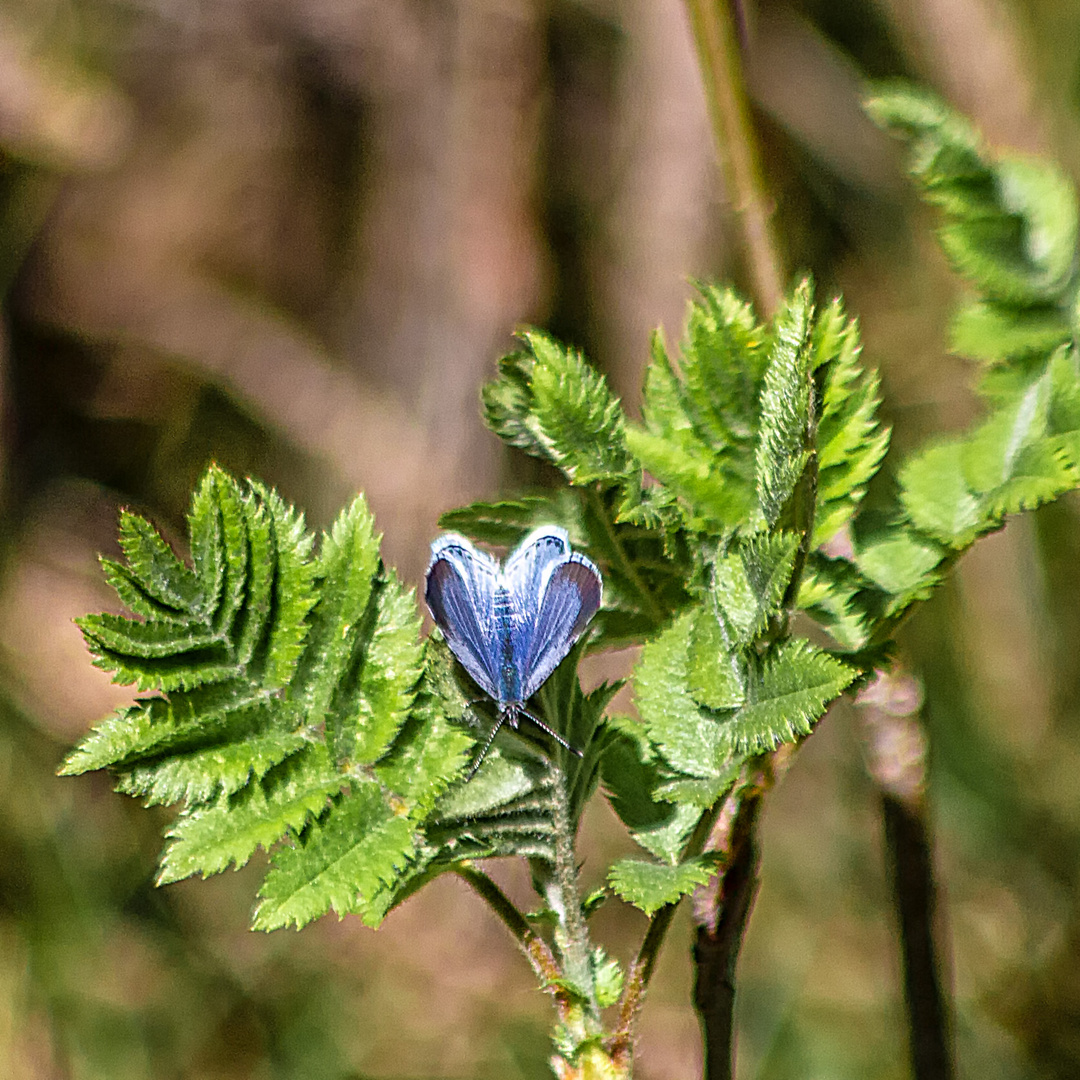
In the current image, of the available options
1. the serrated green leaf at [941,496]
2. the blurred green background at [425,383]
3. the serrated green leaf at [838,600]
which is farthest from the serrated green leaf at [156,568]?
the blurred green background at [425,383]

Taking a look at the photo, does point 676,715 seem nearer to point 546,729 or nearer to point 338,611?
point 546,729

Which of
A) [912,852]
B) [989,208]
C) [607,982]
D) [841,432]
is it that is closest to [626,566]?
[841,432]

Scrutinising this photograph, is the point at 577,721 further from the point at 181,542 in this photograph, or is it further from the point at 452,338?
the point at 181,542

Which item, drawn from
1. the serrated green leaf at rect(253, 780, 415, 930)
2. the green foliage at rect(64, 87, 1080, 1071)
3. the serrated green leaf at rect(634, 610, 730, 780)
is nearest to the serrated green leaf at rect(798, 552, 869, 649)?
the green foliage at rect(64, 87, 1080, 1071)

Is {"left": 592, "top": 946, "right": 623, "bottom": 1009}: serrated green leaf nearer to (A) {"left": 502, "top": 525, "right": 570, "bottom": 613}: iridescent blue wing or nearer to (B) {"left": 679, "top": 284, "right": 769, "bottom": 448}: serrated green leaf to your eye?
(A) {"left": 502, "top": 525, "right": 570, "bottom": 613}: iridescent blue wing

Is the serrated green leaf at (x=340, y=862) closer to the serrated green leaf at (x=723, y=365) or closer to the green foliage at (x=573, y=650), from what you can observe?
the green foliage at (x=573, y=650)

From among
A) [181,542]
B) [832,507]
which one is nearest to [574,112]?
[181,542]

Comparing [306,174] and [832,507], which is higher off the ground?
[306,174]
